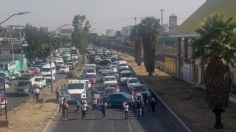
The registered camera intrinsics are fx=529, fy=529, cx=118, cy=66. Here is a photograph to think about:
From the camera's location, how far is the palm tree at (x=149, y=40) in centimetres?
6519

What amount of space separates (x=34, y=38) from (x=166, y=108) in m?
65.1

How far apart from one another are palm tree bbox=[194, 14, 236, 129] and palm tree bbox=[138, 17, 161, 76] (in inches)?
1464

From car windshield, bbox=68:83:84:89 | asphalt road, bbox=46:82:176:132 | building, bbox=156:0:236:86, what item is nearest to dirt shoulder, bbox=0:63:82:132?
asphalt road, bbox=46:82:176:132

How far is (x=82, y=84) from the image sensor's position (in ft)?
148

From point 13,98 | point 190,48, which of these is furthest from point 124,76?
point 13,98

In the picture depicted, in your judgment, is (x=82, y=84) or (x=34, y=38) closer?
(x=82, y=84)

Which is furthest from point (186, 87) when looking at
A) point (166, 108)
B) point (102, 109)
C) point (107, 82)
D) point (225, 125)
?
point (225, 125)

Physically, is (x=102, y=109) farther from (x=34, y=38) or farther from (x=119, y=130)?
(x=34, y=38)

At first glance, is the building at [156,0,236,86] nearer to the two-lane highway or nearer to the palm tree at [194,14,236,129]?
the two-lane highway

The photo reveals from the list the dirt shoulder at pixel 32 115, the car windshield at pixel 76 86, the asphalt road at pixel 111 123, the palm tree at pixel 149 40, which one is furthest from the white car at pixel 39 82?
the asphalt road at pixel 111 123

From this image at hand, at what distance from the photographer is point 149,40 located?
6569 cm

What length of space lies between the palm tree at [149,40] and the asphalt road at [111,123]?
92.6 feet

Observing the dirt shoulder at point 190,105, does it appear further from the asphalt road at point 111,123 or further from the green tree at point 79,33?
the green tree at point 79,33

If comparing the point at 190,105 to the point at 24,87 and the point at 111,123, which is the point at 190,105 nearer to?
the point at 111,123
